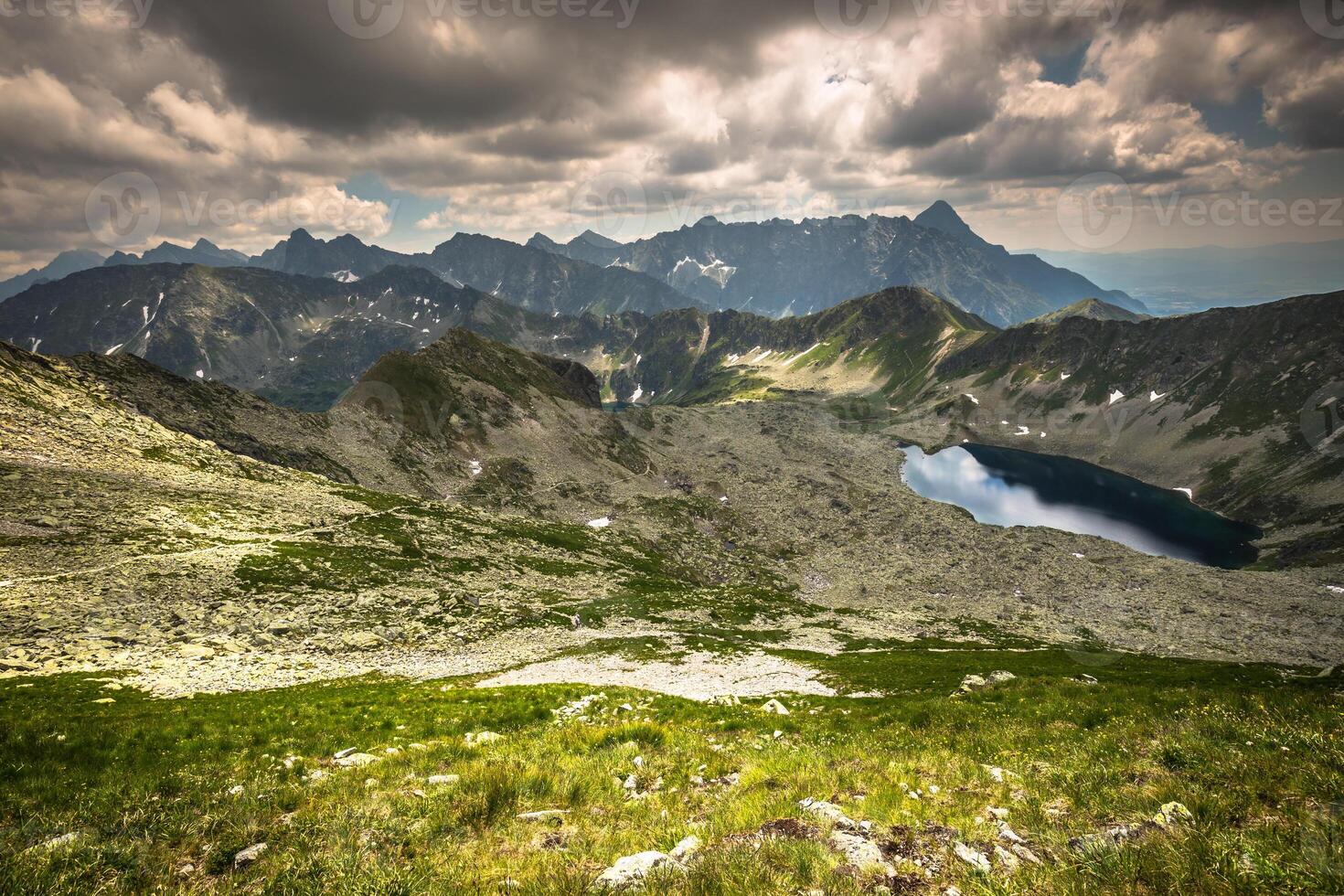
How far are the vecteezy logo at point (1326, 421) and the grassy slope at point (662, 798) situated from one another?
238964 mm

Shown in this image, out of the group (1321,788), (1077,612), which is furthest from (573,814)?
(1077,612)

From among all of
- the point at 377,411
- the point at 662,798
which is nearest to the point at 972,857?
the point at 662,798

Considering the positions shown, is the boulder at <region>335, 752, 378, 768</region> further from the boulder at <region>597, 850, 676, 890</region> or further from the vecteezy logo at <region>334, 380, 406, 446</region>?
the vecteezy logo at <region>334, 380, 406, 446</region>

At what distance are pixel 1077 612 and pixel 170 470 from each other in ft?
449

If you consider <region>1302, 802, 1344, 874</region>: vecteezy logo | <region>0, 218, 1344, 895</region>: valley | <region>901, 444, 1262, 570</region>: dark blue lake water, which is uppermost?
<region>1302, 802, 1344, 874</region>: vecteezy logo

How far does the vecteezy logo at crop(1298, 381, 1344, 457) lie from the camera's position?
545 feet

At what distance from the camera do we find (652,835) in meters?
8.18

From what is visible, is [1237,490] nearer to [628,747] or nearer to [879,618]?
[879,618]

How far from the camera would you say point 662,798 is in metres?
10.2

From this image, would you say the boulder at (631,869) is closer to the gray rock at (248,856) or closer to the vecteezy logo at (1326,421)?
the gray rock at (248,856)

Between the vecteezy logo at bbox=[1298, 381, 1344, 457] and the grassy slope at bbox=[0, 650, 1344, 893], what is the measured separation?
9408 inches

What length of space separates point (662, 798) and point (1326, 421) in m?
275

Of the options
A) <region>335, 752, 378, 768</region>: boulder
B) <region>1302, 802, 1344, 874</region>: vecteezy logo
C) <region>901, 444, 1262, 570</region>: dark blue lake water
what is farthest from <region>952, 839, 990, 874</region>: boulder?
<region>901, 444, 1262, 570</region>: dark blue lake water

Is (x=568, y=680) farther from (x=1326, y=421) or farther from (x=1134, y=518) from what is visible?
(x=1326, y=421)
